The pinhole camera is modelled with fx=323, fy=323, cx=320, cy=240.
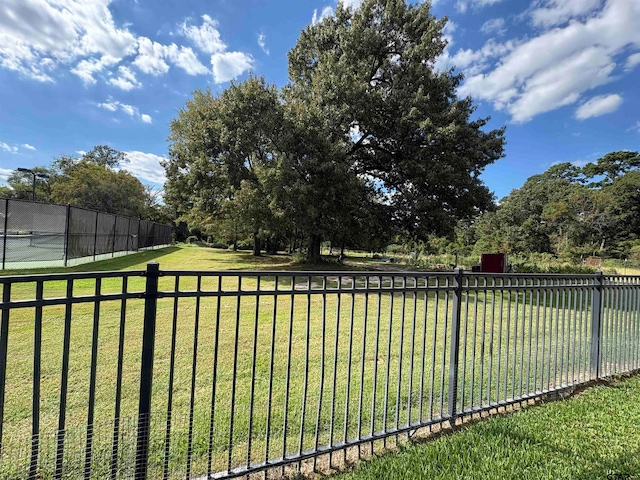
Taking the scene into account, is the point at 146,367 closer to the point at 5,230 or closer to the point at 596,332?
the point at 596,332

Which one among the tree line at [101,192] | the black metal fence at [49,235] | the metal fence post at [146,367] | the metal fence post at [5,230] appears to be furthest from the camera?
the tree line at [101,192]

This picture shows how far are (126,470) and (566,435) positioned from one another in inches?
118

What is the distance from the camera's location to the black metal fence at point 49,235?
9.77 meters

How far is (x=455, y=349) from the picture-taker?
8.81ft

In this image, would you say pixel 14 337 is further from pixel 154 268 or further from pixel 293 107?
pixel 293 107

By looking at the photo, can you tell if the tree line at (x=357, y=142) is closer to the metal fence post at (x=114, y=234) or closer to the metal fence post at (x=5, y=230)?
the metal fence post at (x=114, y=234)

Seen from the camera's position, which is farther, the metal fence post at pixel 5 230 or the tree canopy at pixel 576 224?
the tree canopy at pixel 576 224

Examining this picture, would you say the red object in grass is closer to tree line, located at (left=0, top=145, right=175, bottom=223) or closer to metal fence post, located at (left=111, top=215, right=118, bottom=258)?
metal fence post, located at (left=111, top=215, right=118, bottom=258)

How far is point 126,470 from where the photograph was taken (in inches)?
68.7

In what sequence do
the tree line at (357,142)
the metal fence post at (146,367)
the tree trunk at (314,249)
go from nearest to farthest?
the metal fence post at (146,367)
the tree line at (357,142)
the tree trunk at (314,249)

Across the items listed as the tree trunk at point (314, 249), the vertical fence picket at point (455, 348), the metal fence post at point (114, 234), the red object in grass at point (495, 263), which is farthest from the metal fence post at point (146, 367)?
the metal fence post at point (114, 234)

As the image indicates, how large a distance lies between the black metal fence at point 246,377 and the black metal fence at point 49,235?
6496 millimetres

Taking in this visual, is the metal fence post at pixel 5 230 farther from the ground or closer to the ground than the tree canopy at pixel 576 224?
closer to the ground

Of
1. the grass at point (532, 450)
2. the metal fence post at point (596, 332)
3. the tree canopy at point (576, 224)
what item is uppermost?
the tree canopy at point (576, 224)
